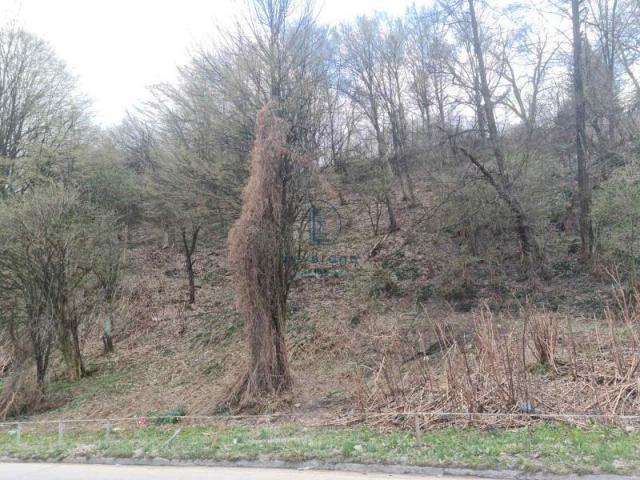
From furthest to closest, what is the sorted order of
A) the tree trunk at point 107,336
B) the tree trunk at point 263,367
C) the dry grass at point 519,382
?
the tree trunk at point 107,336 → the tree trunk at point 263,367 → the dry grass at point 519,382

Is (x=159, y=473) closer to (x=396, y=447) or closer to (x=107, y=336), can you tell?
(x=396, y=447)

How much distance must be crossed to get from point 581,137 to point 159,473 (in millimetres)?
19562

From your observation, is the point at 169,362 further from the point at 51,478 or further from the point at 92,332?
the point at 51,478

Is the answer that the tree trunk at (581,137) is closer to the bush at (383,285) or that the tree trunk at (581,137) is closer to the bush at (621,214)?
the bush at (621,214)

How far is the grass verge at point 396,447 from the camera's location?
20.1ft

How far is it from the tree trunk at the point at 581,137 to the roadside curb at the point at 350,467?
15.9m

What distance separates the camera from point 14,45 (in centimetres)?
2800

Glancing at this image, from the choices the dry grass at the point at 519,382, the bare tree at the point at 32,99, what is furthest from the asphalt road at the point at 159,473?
the bare tree at the point at 32,99

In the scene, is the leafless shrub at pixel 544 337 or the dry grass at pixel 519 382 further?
the leafless shrub at pixel 544 337

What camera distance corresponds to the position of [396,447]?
735cm

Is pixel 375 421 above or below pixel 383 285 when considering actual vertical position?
below

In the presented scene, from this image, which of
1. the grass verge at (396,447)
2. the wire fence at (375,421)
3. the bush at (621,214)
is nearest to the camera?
the grass verge at (396,447)

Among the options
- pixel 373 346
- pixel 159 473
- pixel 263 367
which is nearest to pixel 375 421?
pixel 159 473

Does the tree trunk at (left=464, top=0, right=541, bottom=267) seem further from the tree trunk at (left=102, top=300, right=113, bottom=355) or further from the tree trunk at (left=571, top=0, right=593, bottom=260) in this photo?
the tree trunk at (left=102, top=300, right=113, bottom=355)
